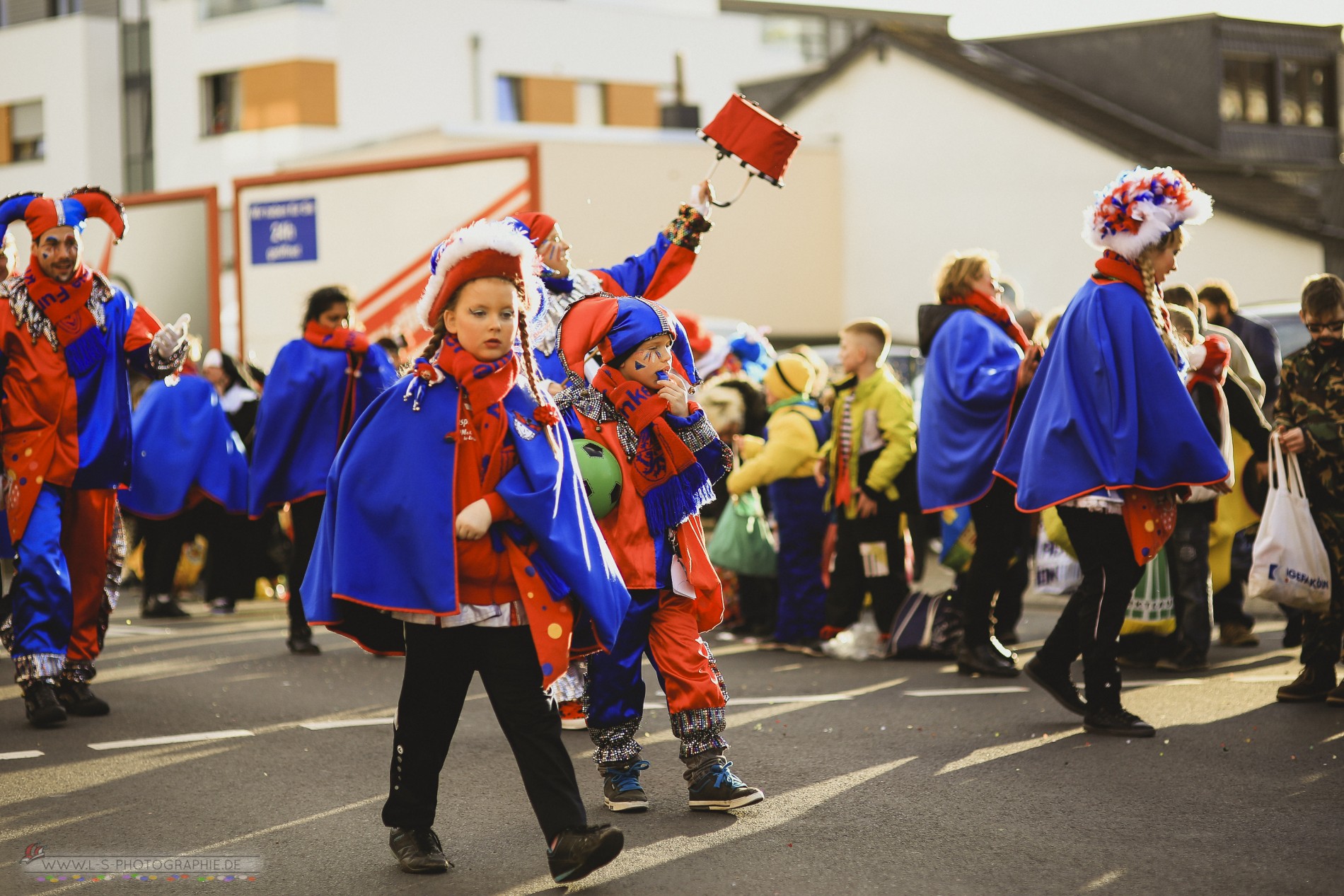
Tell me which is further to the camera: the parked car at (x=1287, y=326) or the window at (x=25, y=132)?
the window at (x=25, y=132)

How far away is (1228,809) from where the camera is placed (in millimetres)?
5465

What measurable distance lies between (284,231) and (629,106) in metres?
26.3

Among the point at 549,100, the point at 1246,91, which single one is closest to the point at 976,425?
the point at 1246,91

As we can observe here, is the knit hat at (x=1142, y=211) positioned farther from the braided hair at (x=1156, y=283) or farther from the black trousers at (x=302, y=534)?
the black trousers at (x=302, y=534)

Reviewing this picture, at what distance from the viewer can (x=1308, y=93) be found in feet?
90.0

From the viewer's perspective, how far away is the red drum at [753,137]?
22.7 ft

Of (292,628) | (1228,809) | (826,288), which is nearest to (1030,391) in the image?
(1228,809)

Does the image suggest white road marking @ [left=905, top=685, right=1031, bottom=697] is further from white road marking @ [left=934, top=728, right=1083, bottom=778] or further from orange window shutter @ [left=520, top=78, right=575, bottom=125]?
orange window shutter @ [left=520, top=78, right=575, bottom=125]

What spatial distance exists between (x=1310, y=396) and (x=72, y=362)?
5.54 metres

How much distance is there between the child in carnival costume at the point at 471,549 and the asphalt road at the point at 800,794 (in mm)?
382

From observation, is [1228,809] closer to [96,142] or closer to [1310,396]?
[1310,396]

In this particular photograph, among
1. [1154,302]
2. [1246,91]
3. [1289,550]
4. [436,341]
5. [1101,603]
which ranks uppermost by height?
[1246,91]

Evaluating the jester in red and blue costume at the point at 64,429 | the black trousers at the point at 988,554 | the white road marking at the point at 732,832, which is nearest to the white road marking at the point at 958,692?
the black trousers at the point at 988,554

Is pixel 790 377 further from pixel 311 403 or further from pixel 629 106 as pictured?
pixel 629 106
